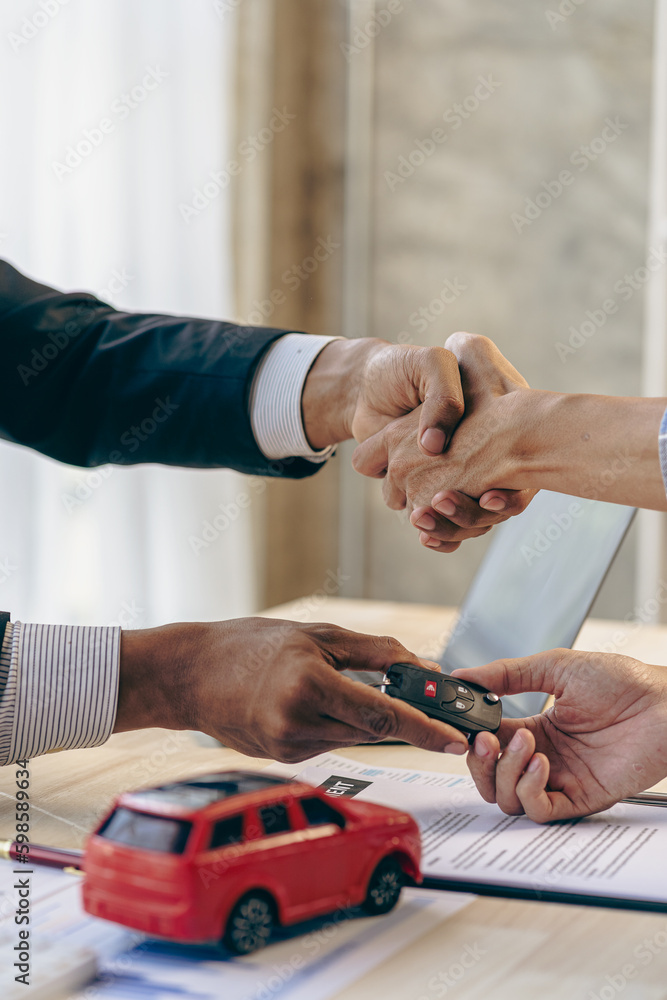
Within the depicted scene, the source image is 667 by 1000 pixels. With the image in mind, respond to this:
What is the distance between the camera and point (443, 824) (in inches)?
21.7

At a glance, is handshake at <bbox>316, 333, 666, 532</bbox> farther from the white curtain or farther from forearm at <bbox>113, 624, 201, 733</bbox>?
the white curtain

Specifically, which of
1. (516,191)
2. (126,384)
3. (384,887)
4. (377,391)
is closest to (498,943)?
(384,887)

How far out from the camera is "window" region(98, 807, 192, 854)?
1.17ft

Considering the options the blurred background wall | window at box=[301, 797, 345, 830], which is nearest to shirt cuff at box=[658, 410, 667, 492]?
window at box=[301, 797, 345, 830]

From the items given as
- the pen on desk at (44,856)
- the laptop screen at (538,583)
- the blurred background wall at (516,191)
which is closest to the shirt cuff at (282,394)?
the laptop screen at (538,583)

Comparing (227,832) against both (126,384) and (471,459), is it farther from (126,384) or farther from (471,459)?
(126,384)

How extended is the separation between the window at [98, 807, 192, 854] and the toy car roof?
0.01 metres

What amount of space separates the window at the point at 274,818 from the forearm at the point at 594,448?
1.37 ft

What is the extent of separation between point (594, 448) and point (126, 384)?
554 millimetres

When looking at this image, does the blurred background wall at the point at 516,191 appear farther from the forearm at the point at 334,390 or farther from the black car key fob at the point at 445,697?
the black car key fob at the point at 445,697

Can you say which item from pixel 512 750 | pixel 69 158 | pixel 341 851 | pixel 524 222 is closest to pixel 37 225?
pixel 69 158

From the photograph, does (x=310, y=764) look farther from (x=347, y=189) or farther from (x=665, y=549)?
(x=347, y=189)

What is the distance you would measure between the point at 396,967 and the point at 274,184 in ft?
8.28

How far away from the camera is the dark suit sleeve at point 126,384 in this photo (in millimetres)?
1011
